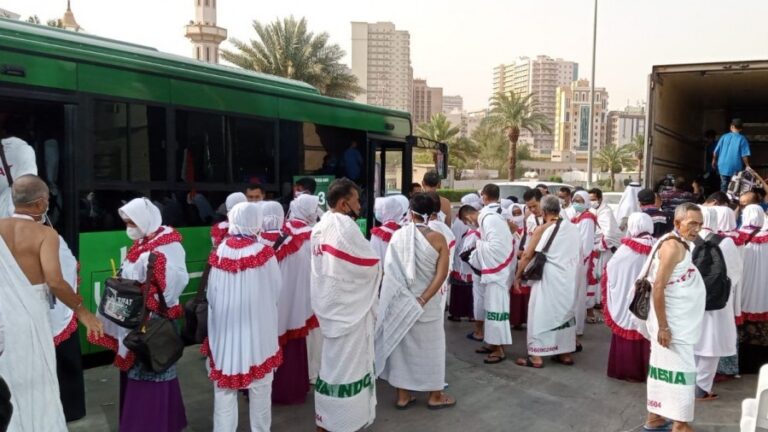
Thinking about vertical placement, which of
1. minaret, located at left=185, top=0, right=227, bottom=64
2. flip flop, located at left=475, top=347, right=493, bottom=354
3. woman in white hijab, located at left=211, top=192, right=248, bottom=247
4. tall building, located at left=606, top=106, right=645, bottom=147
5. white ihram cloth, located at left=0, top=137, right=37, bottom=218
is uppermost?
tall building, located at left=606, top=106, right=645, bottom=147

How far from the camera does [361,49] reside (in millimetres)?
116250

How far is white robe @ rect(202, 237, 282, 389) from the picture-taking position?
3.99 metres

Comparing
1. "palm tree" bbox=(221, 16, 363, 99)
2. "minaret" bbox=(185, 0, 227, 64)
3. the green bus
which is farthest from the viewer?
"minaret" bbox=(185, 0, 227, 64)

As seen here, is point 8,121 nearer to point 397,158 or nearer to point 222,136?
point 222,136

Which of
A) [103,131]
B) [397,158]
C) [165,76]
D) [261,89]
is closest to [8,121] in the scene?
[103,131]

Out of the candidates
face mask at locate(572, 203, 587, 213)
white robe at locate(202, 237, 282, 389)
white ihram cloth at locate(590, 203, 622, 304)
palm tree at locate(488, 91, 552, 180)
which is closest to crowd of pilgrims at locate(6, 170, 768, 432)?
white robe at locate(202, 237, 282, 389)

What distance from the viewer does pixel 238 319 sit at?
3.99 meters

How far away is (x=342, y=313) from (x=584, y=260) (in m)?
4.32

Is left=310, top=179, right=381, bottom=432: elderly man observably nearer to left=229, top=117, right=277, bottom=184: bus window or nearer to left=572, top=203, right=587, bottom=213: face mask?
left=229, top=117, right=277, bottom=184: bus window

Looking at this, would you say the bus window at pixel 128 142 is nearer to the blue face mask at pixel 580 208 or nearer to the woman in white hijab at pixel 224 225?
the woman in white hijab at pixel 224 225

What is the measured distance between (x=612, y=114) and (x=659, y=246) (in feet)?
507

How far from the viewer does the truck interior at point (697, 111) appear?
8.71m

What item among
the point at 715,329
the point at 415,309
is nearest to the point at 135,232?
the point at 415,309

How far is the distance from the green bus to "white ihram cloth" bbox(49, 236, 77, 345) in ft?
3.00
